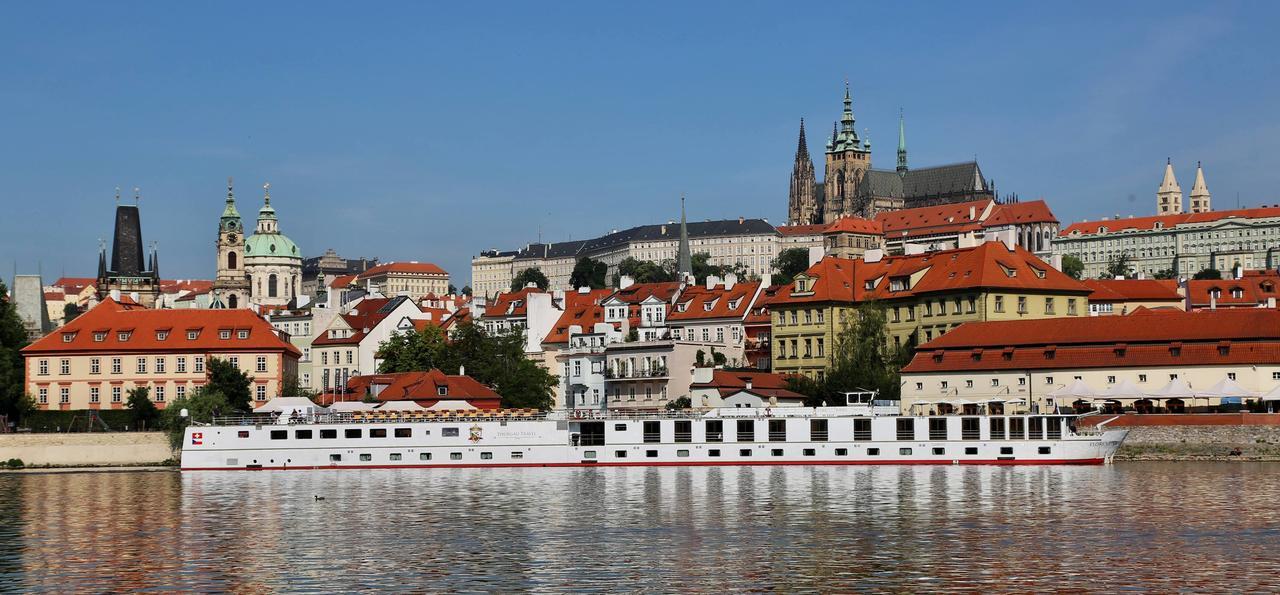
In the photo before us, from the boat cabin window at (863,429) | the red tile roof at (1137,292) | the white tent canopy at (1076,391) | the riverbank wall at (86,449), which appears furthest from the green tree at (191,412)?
the red tile roof at (1137,292)

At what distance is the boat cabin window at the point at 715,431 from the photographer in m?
79.5

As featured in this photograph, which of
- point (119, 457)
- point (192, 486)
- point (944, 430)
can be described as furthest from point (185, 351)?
point (944, 430)

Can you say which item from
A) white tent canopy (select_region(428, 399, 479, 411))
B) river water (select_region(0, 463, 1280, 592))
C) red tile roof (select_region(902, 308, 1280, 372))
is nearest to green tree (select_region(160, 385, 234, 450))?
white tent canopy (select_region(428, 399, 479, 411))

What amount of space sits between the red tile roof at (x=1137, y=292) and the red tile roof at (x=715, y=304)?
25.9 metres

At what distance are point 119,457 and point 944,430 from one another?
41.5 metres

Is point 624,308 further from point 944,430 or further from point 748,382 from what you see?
point 944,430

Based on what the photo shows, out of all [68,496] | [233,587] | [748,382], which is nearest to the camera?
[233,587]

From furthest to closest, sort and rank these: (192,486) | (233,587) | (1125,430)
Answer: (1125,430)
(192,486)
(233,587)

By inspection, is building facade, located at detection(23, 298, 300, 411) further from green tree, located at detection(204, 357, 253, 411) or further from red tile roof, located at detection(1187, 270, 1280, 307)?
red tile roof, located at detection(1187, 270, 1280, 307)

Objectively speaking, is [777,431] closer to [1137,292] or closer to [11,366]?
[11,366]

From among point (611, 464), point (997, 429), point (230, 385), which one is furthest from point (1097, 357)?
point (230, 385)

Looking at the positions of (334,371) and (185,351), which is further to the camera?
(334,371)

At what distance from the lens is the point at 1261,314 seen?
83.1 m

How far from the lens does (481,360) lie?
355ft
